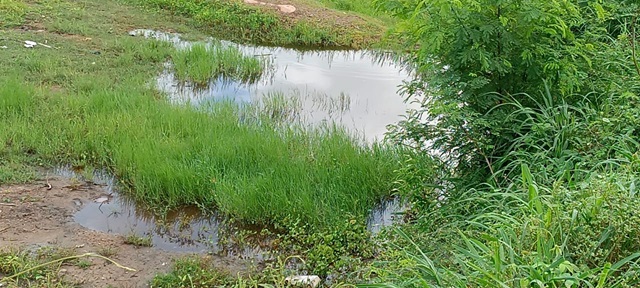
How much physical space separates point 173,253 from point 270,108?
293cm

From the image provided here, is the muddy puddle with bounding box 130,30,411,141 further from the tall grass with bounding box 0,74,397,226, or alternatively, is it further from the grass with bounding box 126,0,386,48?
the tall grass with bounding box 0,74,397,226

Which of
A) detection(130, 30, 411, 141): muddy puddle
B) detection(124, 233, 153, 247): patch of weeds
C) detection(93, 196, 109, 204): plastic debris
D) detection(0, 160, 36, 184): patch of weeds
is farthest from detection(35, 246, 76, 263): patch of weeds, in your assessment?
detection(130, 30, 411, 141): muddy puddle

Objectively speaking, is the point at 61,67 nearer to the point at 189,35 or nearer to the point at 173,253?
the point at 189,35

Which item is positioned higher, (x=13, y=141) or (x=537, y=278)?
(x=537, y=278)

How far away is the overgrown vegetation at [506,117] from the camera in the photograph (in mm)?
2863

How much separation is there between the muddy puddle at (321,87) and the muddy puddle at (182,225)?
171cm

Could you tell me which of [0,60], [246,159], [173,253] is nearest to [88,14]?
[0,60]

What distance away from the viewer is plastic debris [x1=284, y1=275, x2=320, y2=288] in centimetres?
337

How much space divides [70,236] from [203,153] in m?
1.31

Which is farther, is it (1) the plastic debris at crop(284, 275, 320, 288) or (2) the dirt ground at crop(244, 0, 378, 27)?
(2) the dirt ground at crop(244, 0, 378, 27)

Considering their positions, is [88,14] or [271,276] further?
[88,14]

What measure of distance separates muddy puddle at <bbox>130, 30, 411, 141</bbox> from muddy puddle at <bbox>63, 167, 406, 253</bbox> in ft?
5.62

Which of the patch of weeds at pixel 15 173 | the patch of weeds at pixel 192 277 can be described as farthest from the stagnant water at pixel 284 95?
the patch of weeds at pixel 192 277

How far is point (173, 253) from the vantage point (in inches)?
152
